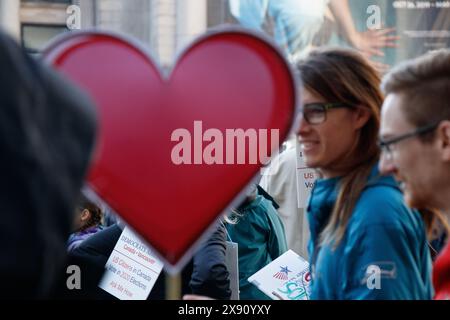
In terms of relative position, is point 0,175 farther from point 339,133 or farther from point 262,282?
point 262,282

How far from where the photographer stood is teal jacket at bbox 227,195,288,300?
312cm

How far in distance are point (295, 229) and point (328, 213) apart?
1.81 m

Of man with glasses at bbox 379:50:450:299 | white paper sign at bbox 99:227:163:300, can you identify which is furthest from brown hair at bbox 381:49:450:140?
white paper sign at bbox 99:227:163:300

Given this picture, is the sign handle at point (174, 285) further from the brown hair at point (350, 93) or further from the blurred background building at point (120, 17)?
the blurred background building at point (120, 17)

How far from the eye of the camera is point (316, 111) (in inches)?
68.8

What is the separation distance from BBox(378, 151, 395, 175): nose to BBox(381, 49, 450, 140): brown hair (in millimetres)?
71

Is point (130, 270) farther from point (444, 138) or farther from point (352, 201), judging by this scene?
point (444, 138)

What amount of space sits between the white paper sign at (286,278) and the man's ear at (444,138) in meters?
0.76

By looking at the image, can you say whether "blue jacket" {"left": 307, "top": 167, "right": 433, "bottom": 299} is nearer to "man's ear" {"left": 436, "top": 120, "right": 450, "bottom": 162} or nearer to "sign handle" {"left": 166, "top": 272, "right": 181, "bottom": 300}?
"man's ear" {"left": 436, "top": 120, "right": 450, "bottom": 162}

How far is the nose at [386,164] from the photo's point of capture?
1.63 metres

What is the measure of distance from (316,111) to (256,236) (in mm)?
1428

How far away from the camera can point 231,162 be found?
1.51m

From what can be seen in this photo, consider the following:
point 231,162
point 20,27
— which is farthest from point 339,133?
point 20,27

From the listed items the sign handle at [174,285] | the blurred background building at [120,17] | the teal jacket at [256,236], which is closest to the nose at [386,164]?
the sign handle at [174,285]
